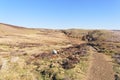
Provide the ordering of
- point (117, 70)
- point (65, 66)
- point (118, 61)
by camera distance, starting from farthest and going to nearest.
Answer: point (118, 61) < point (65, 66) < point (117, 70)

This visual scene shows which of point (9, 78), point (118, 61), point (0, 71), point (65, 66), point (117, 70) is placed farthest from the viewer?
point (118, 61)

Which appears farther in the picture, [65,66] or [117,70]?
[65,66]

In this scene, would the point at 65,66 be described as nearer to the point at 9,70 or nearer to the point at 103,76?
the point at 103,76

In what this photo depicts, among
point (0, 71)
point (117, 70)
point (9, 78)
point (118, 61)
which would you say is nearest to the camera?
point (9, 78)

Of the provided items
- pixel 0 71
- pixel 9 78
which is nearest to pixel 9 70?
pixel 0 71

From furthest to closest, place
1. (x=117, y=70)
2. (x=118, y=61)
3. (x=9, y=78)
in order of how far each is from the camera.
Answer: (x=118, y=61) → (x=117, y=70) → (x=9, y=78)

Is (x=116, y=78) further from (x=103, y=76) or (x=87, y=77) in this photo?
(x=87, y=77)

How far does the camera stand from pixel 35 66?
111 ft

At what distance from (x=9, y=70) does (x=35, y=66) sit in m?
5.46

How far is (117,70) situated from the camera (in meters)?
30.5

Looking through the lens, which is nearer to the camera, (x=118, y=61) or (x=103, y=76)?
(x=103, y=76)

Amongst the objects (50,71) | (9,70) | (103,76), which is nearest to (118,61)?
(103,76)

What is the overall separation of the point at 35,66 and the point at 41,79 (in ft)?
23.9

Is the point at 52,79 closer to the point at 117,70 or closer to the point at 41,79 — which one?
the point at 41,79
